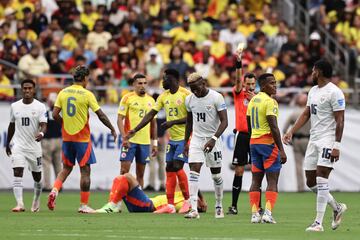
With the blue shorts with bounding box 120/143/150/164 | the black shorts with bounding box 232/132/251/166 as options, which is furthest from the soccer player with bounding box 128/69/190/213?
the blue shorts with bounding box 120/143/150/164

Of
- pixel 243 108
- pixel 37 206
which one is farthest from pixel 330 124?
pixel 37 206

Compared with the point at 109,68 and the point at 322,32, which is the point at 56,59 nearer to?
the point at 109,68

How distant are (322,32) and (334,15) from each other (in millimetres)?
791

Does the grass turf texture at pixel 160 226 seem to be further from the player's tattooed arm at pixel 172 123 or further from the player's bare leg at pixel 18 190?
the player's tattooed arm at pixel 172 123

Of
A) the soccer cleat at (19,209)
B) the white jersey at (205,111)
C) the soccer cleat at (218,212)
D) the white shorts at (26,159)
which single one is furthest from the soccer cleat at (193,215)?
the white shorts at (26,159)

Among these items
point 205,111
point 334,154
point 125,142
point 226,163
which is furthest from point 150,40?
point 334,154

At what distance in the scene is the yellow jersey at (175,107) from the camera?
21.8 metres

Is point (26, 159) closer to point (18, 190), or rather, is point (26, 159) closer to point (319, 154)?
point (18, 190)

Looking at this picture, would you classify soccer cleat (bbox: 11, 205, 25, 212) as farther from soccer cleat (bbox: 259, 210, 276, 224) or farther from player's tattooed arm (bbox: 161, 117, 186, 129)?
soccer cleat (bbox: 259, 210, 276, 224)

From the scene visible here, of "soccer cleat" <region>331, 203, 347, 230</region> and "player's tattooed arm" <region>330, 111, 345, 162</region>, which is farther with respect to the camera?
"soccer cleat" <region>331, 203, 347, 230</region>

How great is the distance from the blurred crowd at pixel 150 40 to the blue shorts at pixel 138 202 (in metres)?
9.71

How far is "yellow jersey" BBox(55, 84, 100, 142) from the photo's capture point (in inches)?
871

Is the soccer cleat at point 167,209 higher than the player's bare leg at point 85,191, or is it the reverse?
the player's bare leg at point 85,191

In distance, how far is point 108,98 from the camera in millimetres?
32438
